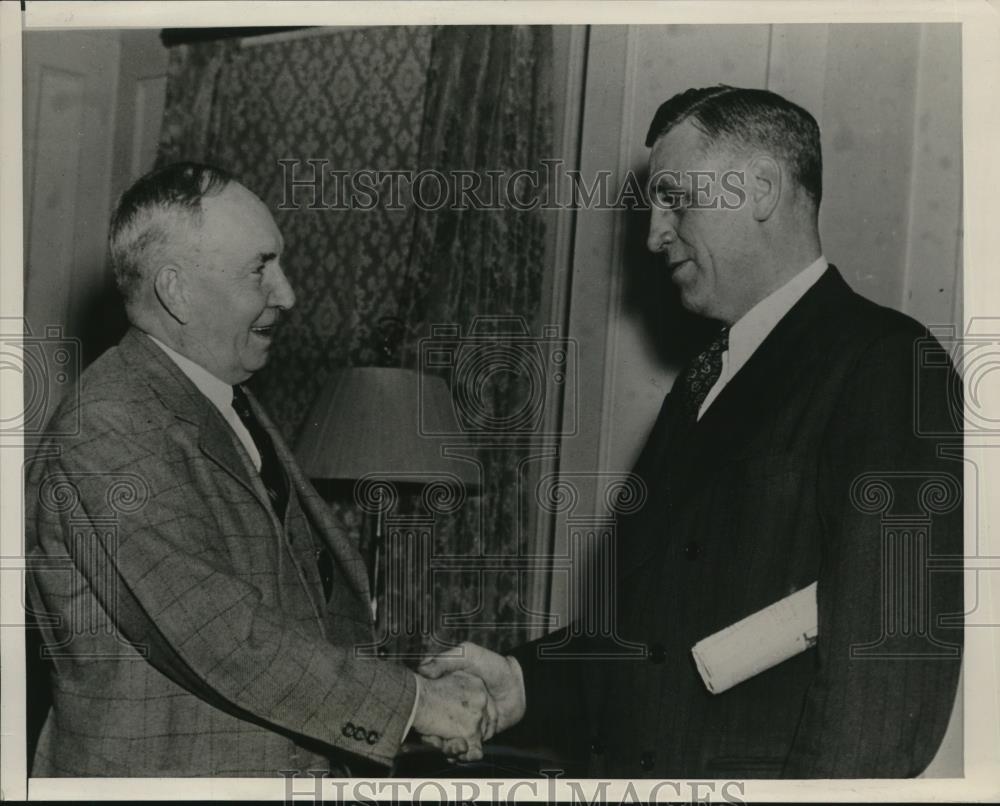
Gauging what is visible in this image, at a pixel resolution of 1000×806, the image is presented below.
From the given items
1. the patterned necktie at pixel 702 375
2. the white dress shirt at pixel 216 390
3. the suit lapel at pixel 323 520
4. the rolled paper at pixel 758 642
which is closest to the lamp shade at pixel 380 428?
the suit lapel at pixel 323 520

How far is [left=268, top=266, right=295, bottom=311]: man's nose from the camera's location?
112 inches

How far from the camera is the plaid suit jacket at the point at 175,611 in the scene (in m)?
2.57

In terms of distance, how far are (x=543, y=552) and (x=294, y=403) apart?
0.86 m

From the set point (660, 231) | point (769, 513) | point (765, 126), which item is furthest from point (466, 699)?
point (765, 126)

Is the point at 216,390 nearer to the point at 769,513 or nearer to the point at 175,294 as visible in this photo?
the point at 175,294

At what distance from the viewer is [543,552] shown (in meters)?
2.77

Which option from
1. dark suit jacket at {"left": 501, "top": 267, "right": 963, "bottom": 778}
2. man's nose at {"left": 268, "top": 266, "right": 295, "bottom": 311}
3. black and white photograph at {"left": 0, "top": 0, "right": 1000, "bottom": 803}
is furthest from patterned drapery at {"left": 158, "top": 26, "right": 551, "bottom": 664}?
dark suit jacket at {"left": 501, "top": 267, "right": 963, "bottom": 778}

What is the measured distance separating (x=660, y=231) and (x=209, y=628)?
1371 millimetres

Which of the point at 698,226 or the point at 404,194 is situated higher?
the point at 404,194

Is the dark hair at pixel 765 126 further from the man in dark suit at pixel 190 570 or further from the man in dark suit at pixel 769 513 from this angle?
the man in dark suit at pixel 190 570

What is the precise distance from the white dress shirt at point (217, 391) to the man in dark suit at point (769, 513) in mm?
550

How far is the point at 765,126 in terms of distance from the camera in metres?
2.69

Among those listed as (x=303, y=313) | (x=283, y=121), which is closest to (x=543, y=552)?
(x=303, y=313)

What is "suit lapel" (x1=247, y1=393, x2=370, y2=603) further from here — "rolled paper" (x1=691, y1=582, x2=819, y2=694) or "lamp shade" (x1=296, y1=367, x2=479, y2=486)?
"rolled paper" (x1=691, y1=582, x2=819, y2=694)
